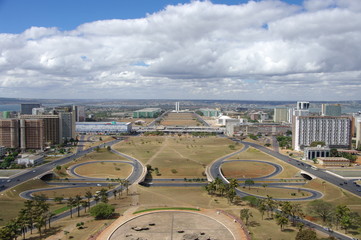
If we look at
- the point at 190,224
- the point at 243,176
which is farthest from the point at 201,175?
the point at 190,224

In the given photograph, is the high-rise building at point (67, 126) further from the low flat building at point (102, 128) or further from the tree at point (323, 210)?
the tree at point (323, 210)

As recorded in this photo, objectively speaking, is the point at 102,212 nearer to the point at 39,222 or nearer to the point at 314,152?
the point at 39,222

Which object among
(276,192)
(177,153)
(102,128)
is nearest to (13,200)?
(276,192)

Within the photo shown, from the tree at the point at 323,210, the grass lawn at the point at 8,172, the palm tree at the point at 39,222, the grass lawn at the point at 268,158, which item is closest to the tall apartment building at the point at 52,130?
the grass lawn at the point at 8,172

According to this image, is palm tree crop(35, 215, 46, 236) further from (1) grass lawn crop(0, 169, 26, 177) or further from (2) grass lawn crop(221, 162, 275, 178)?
(2) grass lawn crop(221, 162, 275, 178)

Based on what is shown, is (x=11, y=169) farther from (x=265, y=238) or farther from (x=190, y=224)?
(x=265, y=238)

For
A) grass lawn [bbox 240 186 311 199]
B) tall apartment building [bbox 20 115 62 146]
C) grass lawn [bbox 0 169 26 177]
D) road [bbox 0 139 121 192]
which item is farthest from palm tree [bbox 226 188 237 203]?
tall apartment building [bbox 20 115 62 146]
